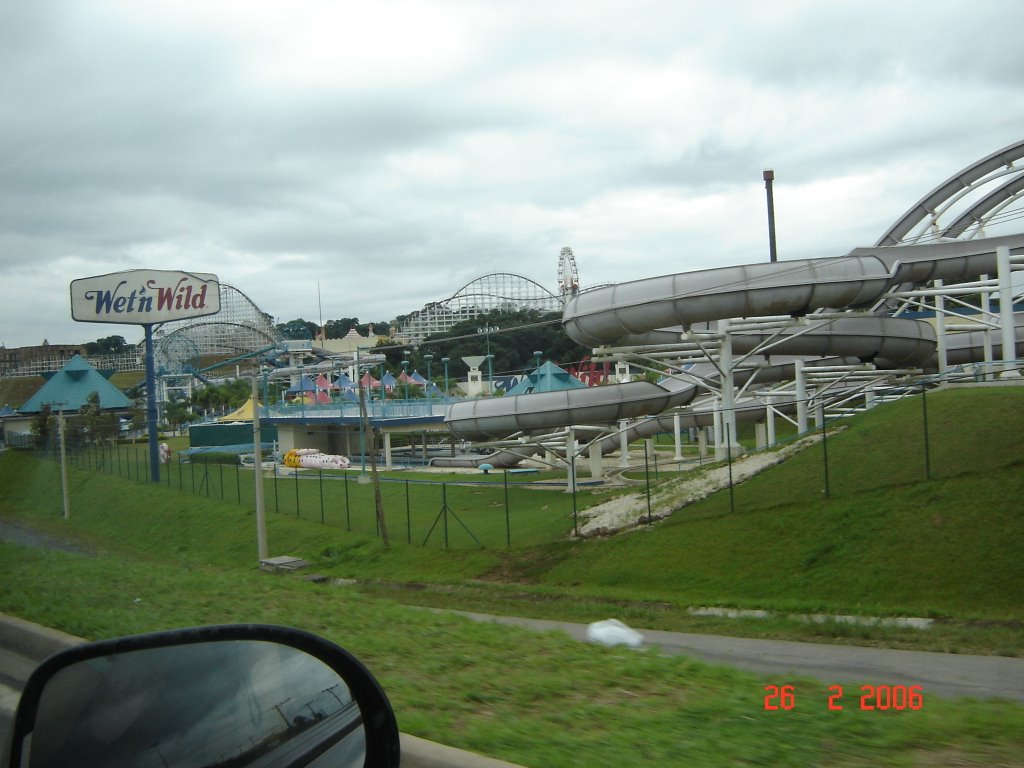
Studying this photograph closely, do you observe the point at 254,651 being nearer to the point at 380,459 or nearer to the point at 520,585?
the point at 520,585

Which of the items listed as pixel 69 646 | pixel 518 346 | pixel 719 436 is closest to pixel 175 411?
pixel 719 436

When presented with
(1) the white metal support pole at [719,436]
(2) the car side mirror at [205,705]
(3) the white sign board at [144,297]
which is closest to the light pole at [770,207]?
(1) the white metal support pole at [719,436]

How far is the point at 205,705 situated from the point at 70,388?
25973 mm

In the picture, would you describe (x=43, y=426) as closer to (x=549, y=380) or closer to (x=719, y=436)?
(x=719, y=436)

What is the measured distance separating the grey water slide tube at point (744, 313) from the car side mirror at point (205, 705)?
22295mm

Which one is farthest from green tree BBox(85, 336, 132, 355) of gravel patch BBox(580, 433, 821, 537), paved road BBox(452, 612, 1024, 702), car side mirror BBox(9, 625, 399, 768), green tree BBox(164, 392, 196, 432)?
car side mirror BBox(9, 625, 399, 768)

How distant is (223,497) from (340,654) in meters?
36.7

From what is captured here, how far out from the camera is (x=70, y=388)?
85.1ft

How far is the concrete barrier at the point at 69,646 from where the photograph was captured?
15.1ft

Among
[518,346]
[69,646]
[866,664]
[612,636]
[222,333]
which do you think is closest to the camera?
[69,646]

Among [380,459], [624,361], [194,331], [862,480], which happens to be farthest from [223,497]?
[380,459]

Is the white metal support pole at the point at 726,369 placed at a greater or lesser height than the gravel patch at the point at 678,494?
greater
